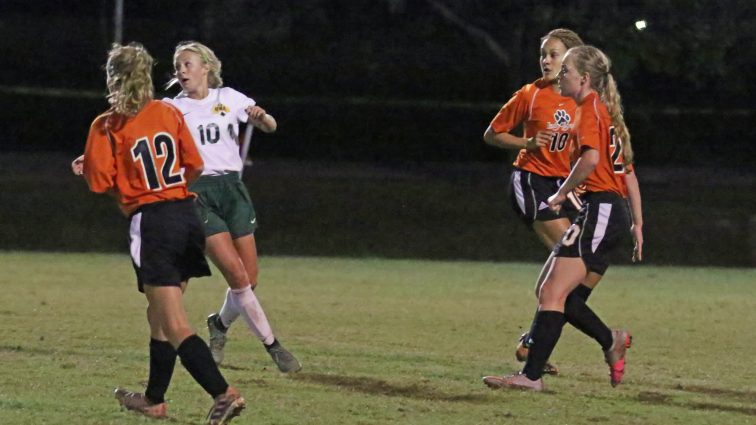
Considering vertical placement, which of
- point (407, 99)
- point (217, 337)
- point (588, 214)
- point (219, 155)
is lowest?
point (407, 99)

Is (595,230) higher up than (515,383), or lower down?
higher up

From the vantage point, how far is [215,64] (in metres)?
8.22

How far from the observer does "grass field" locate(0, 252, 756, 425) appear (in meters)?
7.27

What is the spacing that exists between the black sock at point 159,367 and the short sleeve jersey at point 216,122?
5.87 ft

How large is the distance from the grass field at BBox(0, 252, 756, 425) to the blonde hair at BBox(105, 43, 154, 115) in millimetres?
1483

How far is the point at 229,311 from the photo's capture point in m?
8.67

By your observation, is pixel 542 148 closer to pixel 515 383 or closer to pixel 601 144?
pixel 601 144

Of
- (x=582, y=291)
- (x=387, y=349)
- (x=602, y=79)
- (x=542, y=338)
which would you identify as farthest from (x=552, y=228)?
(x=387, y=349)

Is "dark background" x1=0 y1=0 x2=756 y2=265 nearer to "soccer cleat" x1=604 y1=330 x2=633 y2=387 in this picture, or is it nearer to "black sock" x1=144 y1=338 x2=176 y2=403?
"soccer cleat" x1=604 y1=330 x2=633 y2=387

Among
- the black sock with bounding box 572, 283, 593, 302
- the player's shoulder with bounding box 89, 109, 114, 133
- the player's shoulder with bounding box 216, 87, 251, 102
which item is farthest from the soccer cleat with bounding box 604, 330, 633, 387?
the player's shoulder with bounding box 89, 109, 114, 133

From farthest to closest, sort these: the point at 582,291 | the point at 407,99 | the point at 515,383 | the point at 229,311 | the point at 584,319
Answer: the point at 407,99 → the point at 229,311 → the point at 582,291 → the point at 584,319 → the point at 515,383

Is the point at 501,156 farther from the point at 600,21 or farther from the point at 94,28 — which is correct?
the point at 94,28

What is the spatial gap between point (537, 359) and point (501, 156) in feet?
74.8

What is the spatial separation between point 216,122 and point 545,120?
6.50 ft
